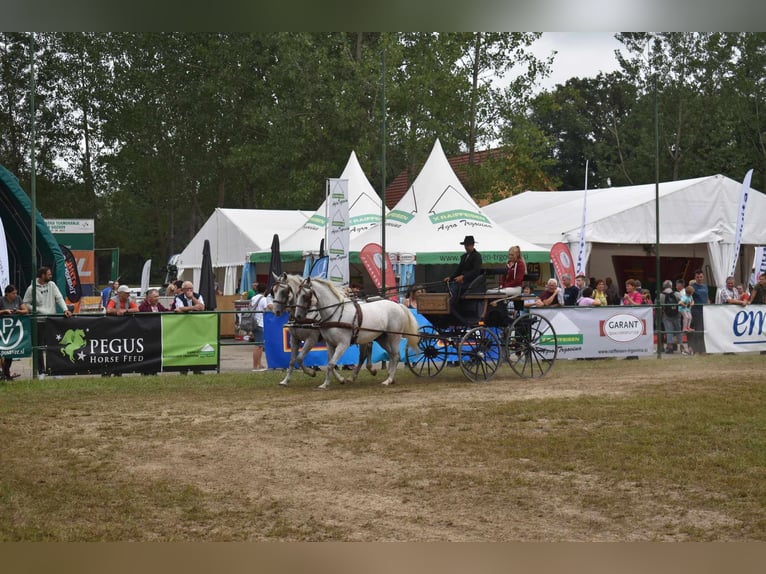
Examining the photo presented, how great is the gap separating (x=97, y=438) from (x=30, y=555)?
15.2 feet

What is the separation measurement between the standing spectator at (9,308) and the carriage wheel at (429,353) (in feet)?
19.3

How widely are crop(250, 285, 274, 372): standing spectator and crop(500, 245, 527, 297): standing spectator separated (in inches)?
143

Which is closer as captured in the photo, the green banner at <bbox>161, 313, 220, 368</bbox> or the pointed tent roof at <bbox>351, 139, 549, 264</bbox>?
the green banner at <bbox>161, 313, 220, 368</bbox>

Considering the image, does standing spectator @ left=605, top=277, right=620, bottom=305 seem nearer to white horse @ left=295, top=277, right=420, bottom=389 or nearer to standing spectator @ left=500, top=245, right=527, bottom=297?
standing spectator @ left=500, top=245, right=527, bottom=297

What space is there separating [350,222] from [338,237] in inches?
323

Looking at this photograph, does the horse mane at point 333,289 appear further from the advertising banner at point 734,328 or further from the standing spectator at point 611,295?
the standing spectator at point 611,295

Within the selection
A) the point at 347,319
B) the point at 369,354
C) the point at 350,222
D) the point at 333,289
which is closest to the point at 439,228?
the point at 350,222

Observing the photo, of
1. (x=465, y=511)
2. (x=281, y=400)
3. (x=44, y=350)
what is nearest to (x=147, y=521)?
(x=465, y=511)

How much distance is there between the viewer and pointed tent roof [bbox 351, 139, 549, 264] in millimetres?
23281

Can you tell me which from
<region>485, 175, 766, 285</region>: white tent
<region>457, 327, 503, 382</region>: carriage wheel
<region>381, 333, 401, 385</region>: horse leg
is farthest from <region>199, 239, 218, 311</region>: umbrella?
<region>485, 175, 766, 285</region>: white tent

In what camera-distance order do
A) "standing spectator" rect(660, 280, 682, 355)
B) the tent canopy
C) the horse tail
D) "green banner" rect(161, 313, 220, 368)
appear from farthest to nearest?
1. the tent canopy
2. "standing spectator" rect(660, 280, 682, 355)
3. "green banner" rect(161, 313, 220, 368)
4. the horse tail

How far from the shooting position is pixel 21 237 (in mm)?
22094

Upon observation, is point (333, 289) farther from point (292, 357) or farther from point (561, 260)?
point (561, 260)
